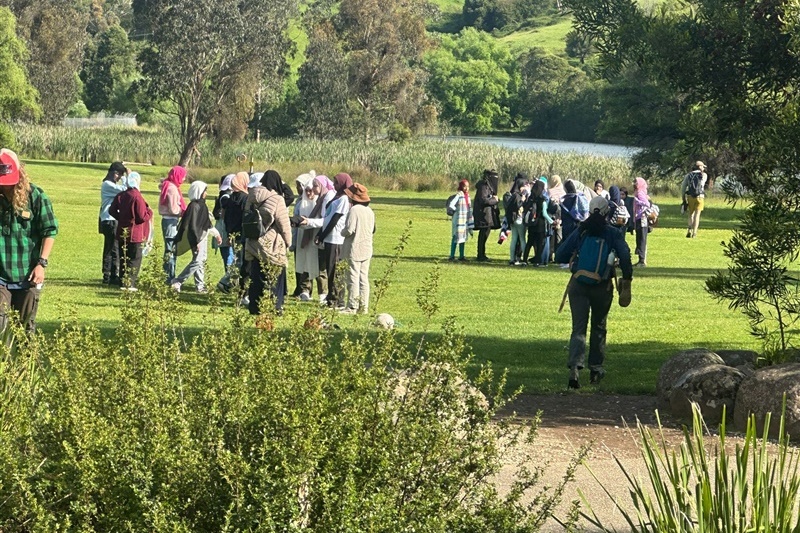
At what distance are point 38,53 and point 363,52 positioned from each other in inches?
919

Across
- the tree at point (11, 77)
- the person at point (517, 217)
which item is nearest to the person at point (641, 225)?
the person at point (517, 217)

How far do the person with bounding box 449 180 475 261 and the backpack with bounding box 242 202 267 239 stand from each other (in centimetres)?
1004

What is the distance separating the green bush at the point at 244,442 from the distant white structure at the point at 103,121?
325ft

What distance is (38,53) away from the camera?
8919cm

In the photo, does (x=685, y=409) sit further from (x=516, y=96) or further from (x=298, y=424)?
(x=516, y=96)

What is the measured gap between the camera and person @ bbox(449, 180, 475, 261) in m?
26.0

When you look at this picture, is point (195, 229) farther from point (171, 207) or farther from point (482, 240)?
point (482, 240)

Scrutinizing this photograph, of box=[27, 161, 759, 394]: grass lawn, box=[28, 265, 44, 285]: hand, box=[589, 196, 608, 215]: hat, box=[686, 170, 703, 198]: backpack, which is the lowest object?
box=[27, 161, 759, 394]: grass lawn

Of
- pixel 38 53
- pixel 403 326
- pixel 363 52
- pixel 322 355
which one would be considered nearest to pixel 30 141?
pixel 38 53

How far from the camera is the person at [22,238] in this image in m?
9.72

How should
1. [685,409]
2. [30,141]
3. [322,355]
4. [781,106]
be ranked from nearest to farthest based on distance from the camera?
[322,355], [685,409], [781,106], [30,141]

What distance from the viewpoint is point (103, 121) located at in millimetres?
110812

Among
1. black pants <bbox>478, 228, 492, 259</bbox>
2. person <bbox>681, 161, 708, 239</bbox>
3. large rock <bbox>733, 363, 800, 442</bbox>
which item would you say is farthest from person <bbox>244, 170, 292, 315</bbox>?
person <bbox>681, 161, 708, 239</bbox>

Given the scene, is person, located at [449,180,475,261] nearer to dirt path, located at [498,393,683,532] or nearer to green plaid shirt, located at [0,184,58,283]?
dirt path, located at [498,393,683,532]
